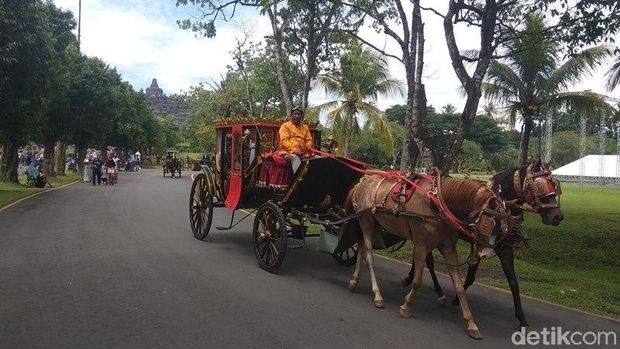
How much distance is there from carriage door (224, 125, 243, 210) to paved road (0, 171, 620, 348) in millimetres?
940

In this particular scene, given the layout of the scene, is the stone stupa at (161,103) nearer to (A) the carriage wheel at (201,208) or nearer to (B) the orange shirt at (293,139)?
(A) the carriage wheel at (201,208)

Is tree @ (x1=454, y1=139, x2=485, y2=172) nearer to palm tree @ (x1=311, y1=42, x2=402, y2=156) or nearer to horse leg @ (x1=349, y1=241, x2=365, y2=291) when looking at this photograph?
palm tree @ (x1=311, y1=42, x2=402, y2=156)

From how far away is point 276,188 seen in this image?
802cm

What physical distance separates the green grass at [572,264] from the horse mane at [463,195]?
2.39m

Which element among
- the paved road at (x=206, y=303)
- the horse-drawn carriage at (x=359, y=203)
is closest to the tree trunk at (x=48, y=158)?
the paved road at (x=206, y=303)

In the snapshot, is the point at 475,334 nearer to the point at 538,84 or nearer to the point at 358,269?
the point at 358,269

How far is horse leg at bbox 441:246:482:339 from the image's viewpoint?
509cm

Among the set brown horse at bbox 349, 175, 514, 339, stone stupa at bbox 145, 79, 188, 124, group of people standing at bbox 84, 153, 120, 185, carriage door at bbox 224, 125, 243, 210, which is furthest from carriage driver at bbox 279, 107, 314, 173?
stone stupa at bbox 145, 79, 188, 124

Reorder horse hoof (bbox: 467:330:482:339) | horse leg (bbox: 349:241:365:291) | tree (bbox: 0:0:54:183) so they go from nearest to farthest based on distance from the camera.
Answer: horse hoof (bbox: 467:330:482:339), horse leg (bbox: 349:241:365:291), tree (bbox: 0:0:54:183)

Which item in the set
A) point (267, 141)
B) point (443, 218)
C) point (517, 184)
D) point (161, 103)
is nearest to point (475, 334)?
point (443, 218)

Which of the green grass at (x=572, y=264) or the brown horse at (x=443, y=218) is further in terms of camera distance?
the green grass at (x=572, y=264)

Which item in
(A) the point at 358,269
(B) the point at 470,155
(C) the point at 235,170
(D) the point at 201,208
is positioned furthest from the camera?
(B) the point at 470,155

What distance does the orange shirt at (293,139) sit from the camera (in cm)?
791

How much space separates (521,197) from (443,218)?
2.79ft
